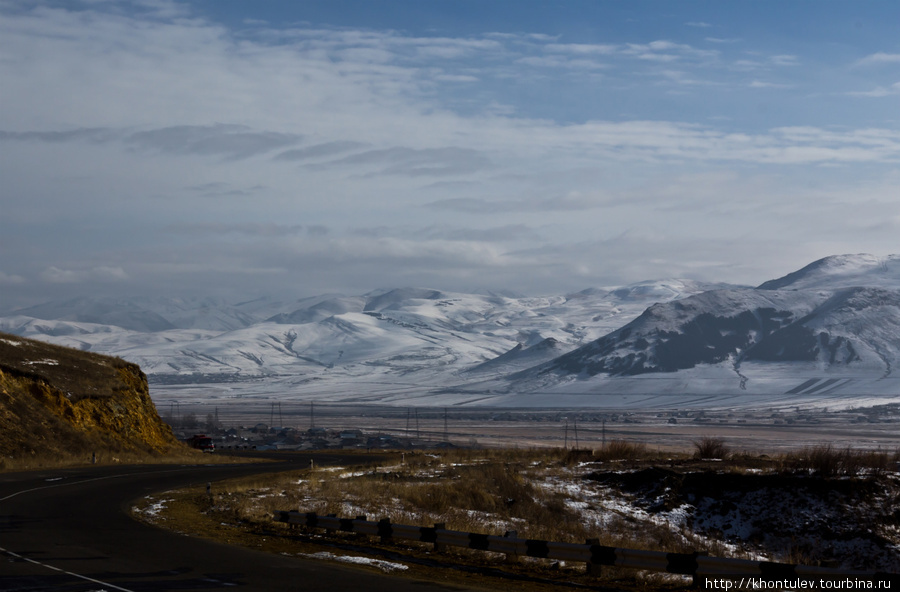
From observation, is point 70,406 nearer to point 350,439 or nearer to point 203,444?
point 203,444

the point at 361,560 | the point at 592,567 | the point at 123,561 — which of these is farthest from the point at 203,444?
the point at 592,567

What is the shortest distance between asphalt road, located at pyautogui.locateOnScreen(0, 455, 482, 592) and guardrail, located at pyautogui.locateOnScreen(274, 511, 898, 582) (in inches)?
104

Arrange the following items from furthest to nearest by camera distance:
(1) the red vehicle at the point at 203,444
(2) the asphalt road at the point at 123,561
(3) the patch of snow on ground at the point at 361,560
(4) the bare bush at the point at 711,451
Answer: (1) the red vehicle at the point at 203,444, (4) the bare bush at the point at 711,451, (3) the patch of snow on ground at the point at 361,560, (2) the asphalt road at the point at 123,561

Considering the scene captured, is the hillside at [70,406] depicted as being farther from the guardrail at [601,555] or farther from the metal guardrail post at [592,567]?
the metal guardrail post at [592,567]

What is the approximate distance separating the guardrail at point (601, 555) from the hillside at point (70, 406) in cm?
3242

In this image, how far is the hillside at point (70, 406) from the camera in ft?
159

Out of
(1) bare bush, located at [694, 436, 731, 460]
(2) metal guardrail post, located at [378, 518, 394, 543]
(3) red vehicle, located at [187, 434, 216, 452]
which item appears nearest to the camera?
(2) metal guardrail post, located at [378, 518, 394, 543]

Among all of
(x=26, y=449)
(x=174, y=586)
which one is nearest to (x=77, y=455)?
(x=26, y=449)

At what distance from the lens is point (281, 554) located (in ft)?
63.1

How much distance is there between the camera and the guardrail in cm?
1472

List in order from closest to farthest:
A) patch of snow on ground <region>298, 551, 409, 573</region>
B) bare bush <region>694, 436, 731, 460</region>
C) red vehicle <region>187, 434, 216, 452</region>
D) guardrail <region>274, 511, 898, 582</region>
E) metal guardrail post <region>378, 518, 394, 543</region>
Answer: guardrail <region>274, 511, 898, 582</region>
patch of snow on ground <region>298, 551, 409, 573</region>
metal guardrail post <region>378, 518, 394, 543</region>
bare bush <region>694, 436, 731, 460</region>
red vehicle <region>187, 434, 216, 452</region>

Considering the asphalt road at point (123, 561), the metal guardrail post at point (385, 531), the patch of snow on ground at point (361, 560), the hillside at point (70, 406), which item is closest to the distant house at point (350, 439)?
the hillside at point (70, 406)

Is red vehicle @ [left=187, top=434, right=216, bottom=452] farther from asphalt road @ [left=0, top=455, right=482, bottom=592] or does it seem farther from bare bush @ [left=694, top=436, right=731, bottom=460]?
asphalt road @ [left=0, top=455, right=482, bottom=592]

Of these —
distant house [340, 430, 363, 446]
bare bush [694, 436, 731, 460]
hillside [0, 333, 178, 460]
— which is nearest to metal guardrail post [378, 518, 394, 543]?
hillside [0, 333, 178, 460]
